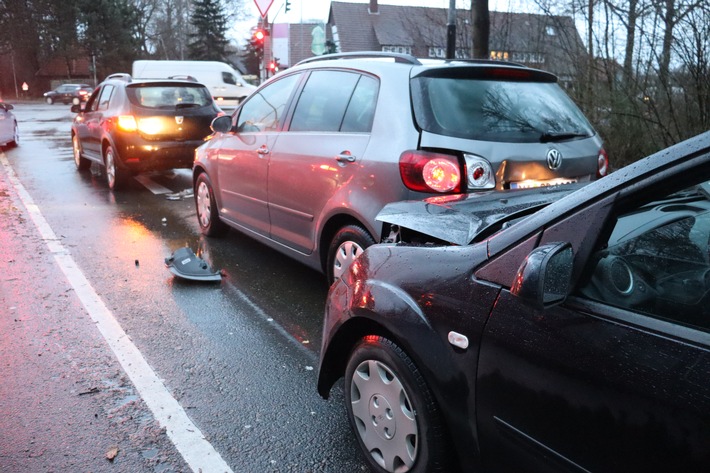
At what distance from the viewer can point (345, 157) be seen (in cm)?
444

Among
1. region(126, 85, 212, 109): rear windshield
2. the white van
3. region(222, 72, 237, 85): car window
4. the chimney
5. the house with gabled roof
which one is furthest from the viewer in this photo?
the chimney

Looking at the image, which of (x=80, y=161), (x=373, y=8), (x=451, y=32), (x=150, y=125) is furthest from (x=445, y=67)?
(x=373, y=8)

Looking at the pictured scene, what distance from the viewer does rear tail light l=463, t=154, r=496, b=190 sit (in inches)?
156

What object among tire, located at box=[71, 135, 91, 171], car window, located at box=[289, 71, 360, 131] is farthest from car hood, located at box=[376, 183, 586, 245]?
tire, located at box=[71, 135, 91, 171]

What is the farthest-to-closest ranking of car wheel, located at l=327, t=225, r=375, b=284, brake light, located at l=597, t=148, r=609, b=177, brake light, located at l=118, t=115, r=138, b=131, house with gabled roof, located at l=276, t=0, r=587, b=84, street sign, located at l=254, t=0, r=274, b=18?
street sign, located at l=254, t=0, r=274, b=18 < house with gabled roof, located at l=276, t=0, r=587, b=84 < brake light, located at l=118, t=115, r=138, b=131 < brake light, located at l=597, t=148, r=609, b=177 < car wheel, located at l=327, t=225, r=375, b=284

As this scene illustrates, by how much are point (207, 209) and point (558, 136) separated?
4.10 m

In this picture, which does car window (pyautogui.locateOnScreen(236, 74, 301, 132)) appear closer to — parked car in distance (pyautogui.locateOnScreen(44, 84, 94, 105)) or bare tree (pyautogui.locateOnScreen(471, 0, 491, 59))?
bare tree (pyautogui.locateOnScreen(471, 0, 491, 59))

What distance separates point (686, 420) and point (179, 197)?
29.6 feet

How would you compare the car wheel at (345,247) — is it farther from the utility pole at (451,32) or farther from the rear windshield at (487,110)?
the utility pole at (451,32)

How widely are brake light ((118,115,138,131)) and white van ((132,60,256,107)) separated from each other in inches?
873

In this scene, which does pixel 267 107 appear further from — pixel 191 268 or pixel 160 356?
pixel 160 356

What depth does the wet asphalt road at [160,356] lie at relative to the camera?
3.06 m

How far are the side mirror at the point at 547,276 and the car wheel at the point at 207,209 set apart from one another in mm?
5322

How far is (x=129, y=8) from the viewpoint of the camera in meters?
62.7
